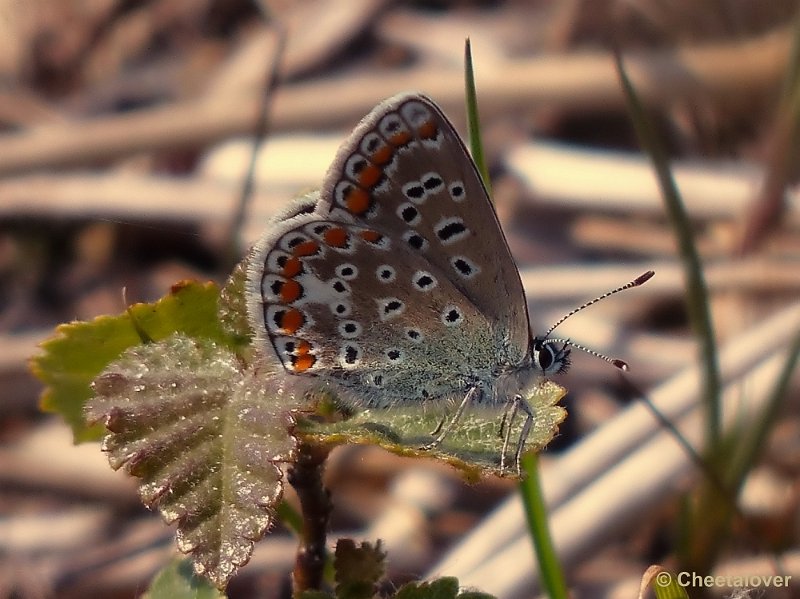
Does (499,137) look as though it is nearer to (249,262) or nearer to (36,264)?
(36,264)

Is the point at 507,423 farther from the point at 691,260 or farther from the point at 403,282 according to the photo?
the point at 691,260

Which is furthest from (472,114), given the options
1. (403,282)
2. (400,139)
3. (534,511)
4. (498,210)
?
(498,210)

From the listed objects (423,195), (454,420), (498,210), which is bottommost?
(498,210)

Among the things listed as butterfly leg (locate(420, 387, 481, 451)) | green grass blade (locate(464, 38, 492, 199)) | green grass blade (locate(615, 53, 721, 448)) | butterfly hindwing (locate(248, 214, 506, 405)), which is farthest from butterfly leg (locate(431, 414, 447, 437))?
green grass blade (locate(615, 53, 721, 448))

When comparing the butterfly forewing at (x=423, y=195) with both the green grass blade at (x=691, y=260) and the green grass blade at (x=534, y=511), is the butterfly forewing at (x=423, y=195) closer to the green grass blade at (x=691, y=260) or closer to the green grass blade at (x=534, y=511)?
the green grass blade at (x=534, y=511)

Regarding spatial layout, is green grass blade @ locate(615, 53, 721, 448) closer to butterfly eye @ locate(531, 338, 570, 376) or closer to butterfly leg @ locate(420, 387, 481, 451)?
butterfly eye @ locate(531, 338, 570, 376)

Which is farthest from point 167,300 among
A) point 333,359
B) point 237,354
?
point 333,359
